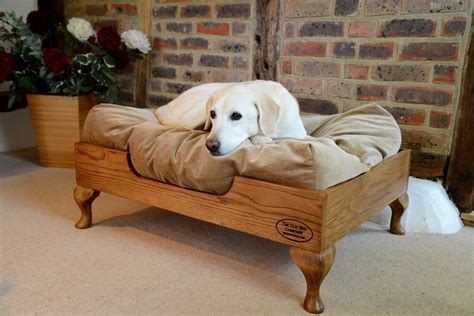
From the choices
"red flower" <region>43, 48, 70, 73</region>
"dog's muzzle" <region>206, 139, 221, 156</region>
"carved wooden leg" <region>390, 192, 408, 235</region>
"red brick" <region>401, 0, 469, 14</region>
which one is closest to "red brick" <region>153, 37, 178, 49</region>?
"red flower" <region>43, 48, 70, 73</region>

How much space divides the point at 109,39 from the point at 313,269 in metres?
1.84

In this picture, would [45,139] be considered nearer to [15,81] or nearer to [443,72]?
[15,81]

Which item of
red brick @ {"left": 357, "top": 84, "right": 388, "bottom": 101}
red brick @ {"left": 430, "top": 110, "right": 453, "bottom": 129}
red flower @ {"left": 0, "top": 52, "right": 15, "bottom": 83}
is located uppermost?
red flower @ {"left": 0, "top": 52, "right": 15, "bottom": 83}

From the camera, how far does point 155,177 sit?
151 centimetres

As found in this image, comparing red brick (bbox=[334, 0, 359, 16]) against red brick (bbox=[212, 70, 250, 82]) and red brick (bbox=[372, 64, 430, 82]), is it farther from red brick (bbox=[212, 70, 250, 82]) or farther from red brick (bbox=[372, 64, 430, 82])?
red brick (bbox=[212, 70, 250, 82])

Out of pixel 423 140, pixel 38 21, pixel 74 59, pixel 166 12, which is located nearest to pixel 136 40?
pixel 166 12

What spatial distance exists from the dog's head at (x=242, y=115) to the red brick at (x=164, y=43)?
1292mm

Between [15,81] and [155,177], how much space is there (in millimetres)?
1501

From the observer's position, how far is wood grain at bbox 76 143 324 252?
117 centimetres

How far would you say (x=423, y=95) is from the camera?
5.95 ft

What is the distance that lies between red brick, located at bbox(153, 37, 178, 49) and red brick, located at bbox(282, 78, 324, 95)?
0.78m

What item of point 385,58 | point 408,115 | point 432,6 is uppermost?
point 432,6

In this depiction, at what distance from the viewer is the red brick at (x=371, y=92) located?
1.92 m

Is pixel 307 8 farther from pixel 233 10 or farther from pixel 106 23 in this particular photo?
pixel 106 23
